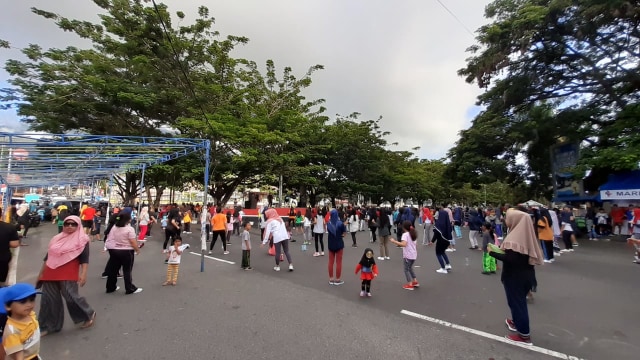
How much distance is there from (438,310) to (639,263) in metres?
9.02

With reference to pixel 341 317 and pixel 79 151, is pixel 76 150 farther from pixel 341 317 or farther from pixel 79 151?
pixel 341 317

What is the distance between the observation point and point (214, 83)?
24.1 meters

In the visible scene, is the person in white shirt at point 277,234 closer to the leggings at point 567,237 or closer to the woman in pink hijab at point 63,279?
the woman in pink hijab at point 63,279

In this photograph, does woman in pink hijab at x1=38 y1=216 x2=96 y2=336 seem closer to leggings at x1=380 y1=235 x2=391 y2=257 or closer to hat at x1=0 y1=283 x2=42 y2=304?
hat at x1=0 y1=283 x2=42 y2=304

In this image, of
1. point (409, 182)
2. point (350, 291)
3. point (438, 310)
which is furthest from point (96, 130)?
point (409, 182)

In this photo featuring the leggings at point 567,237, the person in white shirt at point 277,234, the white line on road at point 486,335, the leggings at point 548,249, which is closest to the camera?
the white line on road at point 486,335

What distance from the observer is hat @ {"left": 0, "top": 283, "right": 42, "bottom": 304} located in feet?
8.86

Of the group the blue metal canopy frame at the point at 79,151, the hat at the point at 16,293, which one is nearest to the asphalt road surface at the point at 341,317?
the hat at the point at 16,293

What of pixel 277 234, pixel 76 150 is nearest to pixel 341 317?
pixel 277 234

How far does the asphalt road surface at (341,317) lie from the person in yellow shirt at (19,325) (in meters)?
1.27

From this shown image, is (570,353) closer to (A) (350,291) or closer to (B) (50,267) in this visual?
(A) (350,291)

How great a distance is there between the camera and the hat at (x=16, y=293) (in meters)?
2.70

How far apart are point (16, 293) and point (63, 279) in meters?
2.10

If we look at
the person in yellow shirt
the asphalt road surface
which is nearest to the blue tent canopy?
the asphalt road surface
